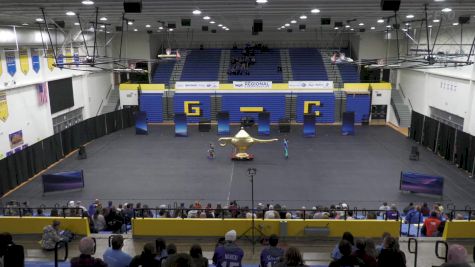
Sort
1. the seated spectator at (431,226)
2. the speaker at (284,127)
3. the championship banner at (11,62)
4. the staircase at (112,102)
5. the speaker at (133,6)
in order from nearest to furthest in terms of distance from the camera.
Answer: the speaker at (133,6) < the seated spectator at (431,226) < the championship banner at (11,62) < the speaker at (284,127) < the staircase at (112,102)

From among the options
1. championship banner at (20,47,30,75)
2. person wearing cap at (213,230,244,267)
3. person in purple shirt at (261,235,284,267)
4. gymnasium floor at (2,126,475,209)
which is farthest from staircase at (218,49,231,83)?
person in purple shirt at (261,235,284,267)

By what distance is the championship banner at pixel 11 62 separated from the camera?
64.1 ft

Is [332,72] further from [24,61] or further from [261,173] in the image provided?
[24,61]

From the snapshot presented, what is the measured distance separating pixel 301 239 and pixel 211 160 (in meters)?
10.8

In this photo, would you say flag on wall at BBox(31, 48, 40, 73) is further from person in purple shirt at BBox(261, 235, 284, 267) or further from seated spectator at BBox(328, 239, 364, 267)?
seated spectator at BBox(328, 239, 364, 267)

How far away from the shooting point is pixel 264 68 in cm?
3562

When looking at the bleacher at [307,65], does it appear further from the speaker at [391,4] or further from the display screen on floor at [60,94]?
the speaker at [391,4]

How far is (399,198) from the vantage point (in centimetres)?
1573

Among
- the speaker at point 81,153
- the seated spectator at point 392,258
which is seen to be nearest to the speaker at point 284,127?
the speaker at point 81,153

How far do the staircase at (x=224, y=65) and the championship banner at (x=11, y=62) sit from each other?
16627mm

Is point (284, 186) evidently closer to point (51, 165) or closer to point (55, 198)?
point (55, 198)

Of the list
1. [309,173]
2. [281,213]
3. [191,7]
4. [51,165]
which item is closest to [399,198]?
[309,173]

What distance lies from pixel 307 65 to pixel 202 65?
870cm

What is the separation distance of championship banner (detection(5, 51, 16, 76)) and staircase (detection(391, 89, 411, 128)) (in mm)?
24241
